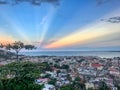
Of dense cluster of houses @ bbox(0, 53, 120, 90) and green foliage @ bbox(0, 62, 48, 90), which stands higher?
green foliage @ bbox(0, 62, 48, 90)

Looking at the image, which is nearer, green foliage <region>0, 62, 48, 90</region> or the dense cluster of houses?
green foliage <region>0, 62, 48, 90</region>

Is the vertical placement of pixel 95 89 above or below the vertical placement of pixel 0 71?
below

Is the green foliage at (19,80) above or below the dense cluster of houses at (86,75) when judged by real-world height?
above

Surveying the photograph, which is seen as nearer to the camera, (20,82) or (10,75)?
(20,82)

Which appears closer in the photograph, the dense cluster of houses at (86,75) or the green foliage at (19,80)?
the green foliage at (19,80)

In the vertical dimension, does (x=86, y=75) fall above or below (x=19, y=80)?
below

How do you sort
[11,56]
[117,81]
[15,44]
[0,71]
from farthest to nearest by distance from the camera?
1. [11,56]
2. [15,44]
3. [117,81]
4. [0,71]

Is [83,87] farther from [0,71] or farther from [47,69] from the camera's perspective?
[47,69]

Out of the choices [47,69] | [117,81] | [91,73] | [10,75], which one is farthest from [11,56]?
[10,75]

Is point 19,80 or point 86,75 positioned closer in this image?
point 19,80

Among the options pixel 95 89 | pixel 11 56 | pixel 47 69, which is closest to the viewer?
pixel 95 89
